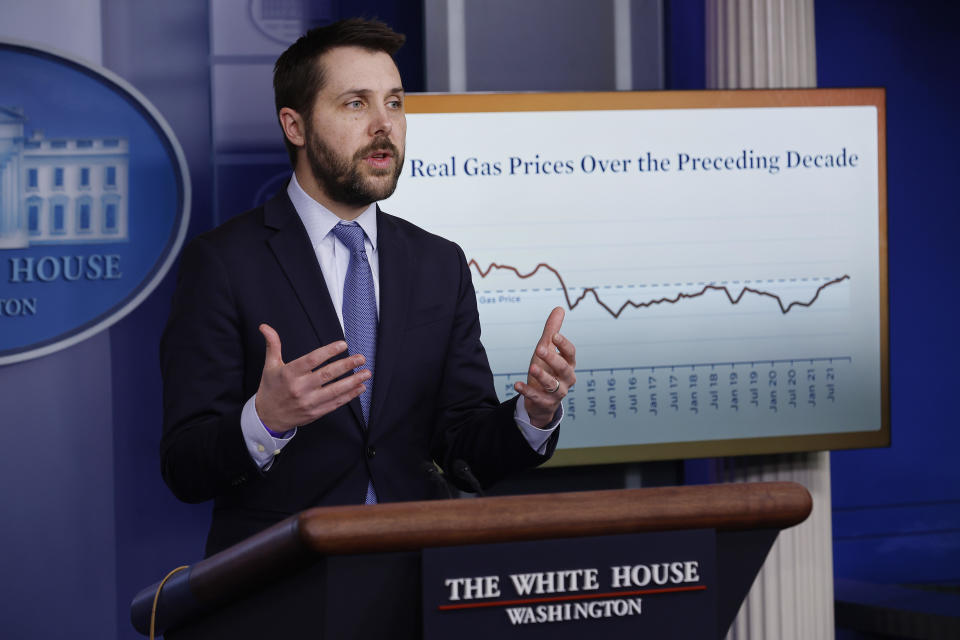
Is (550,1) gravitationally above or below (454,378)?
above

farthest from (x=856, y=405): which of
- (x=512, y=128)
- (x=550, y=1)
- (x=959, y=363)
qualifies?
(x=550, y=1)

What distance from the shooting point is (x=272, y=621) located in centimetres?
92

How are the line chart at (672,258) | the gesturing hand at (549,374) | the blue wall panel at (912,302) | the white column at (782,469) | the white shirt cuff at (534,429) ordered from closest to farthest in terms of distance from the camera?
the gesturing hand at (549,374) → the white shirt cuff at (534,429) → the line chart at (672,258) → the white column at (782,469) → the blue wall panel at (912,302)

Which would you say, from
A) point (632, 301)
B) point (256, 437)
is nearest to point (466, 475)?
point (256, 437)

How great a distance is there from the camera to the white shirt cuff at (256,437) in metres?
1.31

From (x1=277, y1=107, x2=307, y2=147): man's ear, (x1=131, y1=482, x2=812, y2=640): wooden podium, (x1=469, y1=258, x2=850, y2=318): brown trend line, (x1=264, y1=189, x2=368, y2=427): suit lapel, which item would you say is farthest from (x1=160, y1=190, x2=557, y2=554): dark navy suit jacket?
(x1=469, y1=258, x2=850, y2=318): brown trend line

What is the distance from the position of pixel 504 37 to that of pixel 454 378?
128 centimetres

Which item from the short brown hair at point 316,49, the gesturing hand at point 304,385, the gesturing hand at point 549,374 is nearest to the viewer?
the gesturing hand at point 304,385

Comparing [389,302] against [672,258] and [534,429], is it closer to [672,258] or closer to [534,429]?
[534,429]

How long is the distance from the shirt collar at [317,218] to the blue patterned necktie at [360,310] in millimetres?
21

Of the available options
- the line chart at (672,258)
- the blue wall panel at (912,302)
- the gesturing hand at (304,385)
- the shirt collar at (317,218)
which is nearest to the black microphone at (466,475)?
the gesturing hand at (304,385)

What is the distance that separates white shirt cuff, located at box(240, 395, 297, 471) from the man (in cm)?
7

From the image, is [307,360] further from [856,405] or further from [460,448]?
[856,405]

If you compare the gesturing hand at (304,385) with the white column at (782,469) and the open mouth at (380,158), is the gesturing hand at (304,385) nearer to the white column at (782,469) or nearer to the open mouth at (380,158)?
the open mouth at (380,158)
